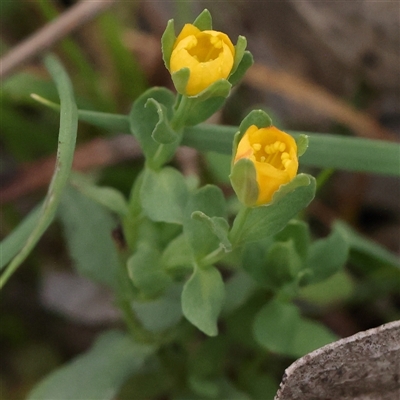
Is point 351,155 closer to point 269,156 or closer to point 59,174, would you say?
point 269,156

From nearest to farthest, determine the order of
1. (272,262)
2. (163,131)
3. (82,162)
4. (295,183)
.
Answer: (295,183) → (163,131) → (272,262) → (82,162)

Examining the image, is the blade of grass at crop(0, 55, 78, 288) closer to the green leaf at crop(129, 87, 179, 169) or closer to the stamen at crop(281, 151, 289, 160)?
the green leaf at crop(129, 87, 179, 169)

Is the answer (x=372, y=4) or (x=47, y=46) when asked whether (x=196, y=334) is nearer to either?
(x=47, y=46)

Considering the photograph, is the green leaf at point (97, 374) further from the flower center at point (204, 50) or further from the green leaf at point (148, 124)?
the flower center at point (204, 50)

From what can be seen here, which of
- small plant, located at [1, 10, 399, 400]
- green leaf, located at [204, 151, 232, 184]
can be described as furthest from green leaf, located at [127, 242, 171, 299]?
green leaf, located at [204, 151, 232, 184]

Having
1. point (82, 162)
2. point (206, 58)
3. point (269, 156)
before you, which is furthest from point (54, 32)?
point (269, 156)

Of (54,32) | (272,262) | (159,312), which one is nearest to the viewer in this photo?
(272,262)
